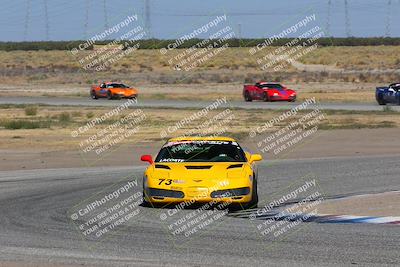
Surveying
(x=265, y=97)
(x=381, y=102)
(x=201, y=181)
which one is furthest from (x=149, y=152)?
(x=265, y=97)

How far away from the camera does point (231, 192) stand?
15594 millimetres

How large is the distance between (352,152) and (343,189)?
10188 mm

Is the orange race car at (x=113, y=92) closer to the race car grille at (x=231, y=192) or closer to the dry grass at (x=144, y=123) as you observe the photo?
the dry grass at (x=144, y=123)

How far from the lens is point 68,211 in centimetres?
1578

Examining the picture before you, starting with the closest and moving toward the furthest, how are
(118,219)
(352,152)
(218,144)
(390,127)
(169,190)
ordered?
(118,219)
(169,190)
(218,144)
(352,152)
(390,127)

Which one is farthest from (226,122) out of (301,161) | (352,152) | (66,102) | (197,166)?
(197,166)

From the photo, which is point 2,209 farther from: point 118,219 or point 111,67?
point 111,67

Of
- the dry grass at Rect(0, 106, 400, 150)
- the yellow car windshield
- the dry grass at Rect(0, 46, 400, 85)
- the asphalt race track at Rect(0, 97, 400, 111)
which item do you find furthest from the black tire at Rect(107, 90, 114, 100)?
the yellow car windshield

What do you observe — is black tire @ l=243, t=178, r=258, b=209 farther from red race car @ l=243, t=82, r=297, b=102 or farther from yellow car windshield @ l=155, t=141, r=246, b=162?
red race car @ l=243, t=82, r=297, b=102

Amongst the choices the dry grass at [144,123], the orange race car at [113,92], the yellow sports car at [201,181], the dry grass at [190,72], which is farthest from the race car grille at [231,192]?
the dry grass at [190,72]

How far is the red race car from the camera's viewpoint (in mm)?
58150

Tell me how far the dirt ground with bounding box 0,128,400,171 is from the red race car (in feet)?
74.8

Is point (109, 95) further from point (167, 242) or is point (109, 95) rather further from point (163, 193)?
point (167, 242)

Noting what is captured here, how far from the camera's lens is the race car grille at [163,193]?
15.6m
